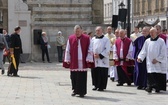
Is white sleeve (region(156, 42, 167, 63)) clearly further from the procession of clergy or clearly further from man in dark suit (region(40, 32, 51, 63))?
man in dark suit (region(40, 32, 51, 63))

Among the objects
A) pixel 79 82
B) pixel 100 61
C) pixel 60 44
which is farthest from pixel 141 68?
pixel 60 44

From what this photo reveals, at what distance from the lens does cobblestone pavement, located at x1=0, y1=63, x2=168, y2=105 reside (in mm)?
14172

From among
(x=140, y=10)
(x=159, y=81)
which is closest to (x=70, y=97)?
(x=159, y=81)

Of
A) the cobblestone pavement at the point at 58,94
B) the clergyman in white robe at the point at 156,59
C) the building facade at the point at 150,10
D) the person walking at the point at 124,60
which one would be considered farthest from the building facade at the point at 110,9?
the clergyman in white robe at the point at 156,59

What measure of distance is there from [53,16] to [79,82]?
18009mm

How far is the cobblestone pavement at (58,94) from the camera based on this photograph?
1417 cm

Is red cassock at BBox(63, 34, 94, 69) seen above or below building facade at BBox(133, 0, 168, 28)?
below

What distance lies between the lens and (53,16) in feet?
108

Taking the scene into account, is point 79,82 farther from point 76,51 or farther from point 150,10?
point 150,10

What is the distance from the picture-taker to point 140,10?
251 feet

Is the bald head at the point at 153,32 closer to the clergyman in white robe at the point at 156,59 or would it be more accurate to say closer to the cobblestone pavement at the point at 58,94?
the clergyman in white robe at the point at 156,59

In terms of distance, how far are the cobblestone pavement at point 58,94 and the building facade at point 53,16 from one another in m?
9.83

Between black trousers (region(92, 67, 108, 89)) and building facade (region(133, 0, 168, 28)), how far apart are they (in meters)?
49.0

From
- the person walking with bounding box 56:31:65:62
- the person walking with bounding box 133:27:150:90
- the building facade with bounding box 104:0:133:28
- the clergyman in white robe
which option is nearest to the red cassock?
the clergyman in white robe
